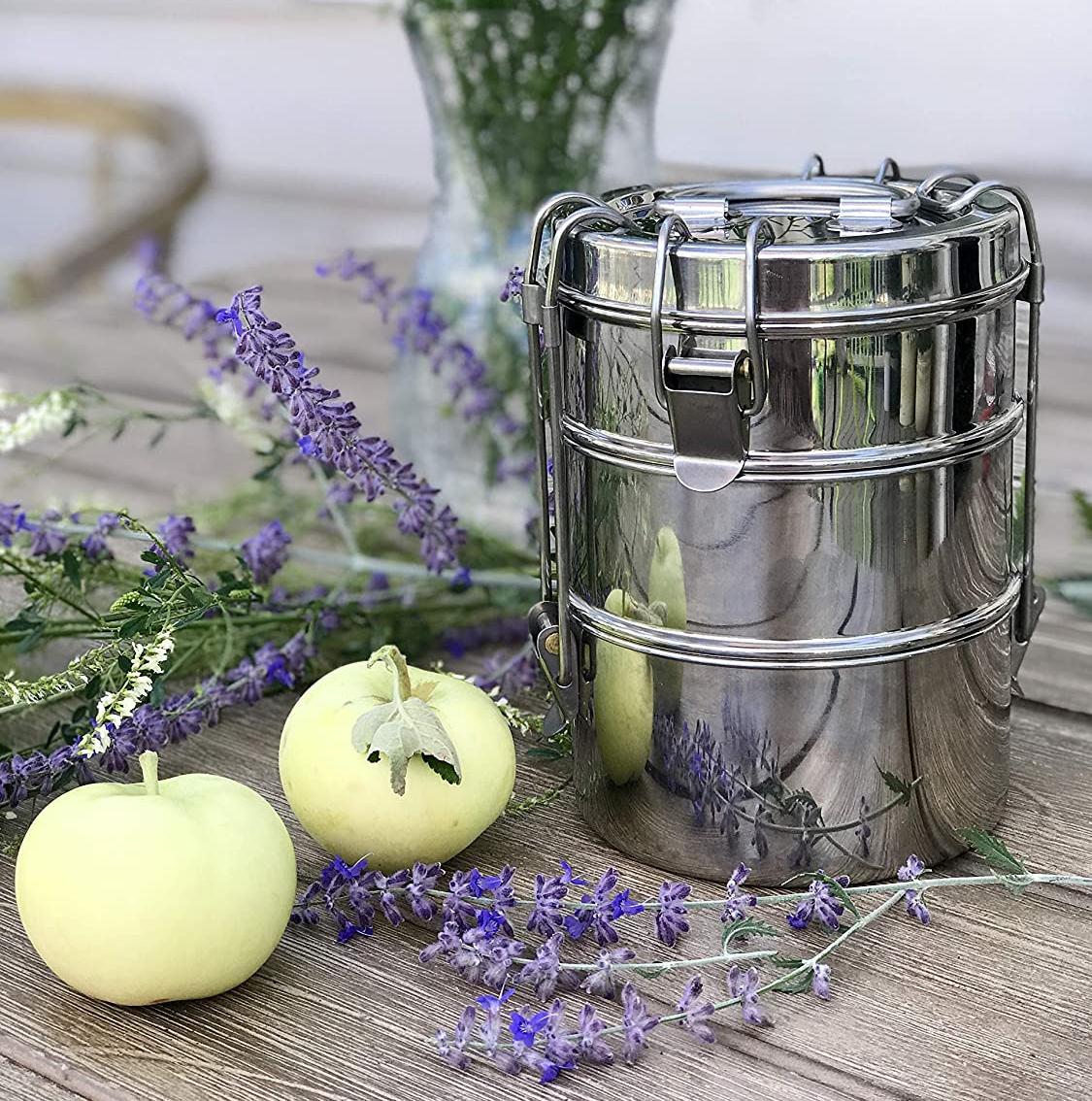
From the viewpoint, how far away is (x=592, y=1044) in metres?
A: 0.71

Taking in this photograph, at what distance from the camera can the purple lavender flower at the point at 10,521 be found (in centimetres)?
107

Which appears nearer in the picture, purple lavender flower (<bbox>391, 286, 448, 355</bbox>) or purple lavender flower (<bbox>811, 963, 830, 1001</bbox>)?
purple lavender flower (<bbox>811, 963, 830, 1001</bbox>)

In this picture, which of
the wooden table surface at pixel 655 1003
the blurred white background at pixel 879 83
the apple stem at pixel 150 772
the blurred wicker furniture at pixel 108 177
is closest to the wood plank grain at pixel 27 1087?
the wooden table surface at pixel 655 1003

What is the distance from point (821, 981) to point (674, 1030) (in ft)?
0.25

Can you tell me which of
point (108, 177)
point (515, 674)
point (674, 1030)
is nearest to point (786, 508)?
point (674, 1030)

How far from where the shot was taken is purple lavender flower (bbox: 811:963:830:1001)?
0.76m

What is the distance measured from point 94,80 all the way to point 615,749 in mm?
2734

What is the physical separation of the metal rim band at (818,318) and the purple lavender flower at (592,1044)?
13.3 inches

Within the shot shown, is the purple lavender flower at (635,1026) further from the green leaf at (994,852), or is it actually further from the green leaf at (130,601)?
the green leaf at (130,601)

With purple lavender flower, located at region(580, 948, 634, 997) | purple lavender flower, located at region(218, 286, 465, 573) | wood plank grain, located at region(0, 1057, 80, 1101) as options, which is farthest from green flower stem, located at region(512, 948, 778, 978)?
purple lavender flower, located at region(218, 286, 465, 573)

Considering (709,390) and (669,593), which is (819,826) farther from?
(709,390)

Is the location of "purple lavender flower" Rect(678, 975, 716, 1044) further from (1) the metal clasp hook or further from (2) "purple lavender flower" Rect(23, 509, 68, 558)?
(2) "purple lavender flower" Rect(23, 509, 68, 558)

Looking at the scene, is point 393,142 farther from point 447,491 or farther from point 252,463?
point 447,491

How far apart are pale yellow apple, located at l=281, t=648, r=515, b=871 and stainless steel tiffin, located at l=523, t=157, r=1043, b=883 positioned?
3.3 inches
